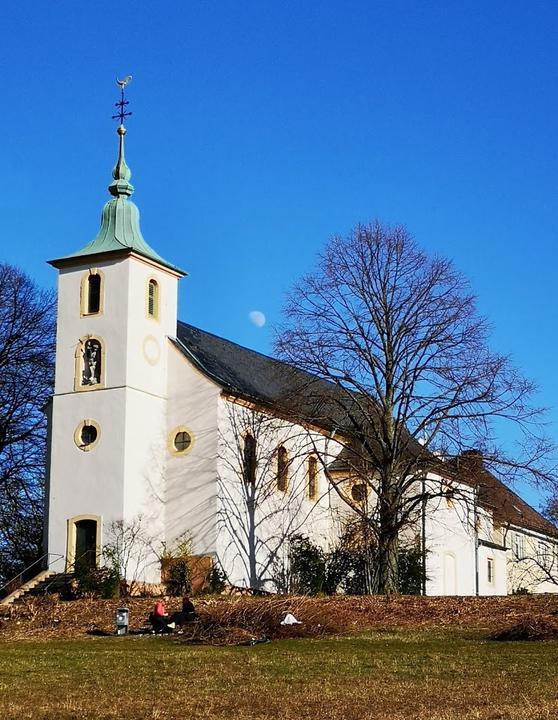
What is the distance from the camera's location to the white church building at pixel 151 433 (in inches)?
Answer: 1543

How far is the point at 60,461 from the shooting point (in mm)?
40312

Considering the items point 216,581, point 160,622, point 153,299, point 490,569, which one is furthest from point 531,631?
point 490,569

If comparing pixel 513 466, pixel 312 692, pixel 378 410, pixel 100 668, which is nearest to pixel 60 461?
pixel 378 410

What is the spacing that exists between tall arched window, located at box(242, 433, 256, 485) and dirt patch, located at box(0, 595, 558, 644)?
32.2ft

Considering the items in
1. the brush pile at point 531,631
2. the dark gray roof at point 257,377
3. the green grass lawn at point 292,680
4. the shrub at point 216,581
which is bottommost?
the green grass lawn at point 292,680

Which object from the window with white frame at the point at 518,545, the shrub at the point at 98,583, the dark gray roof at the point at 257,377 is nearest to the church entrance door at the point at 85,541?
the shrub at the point at 98,583

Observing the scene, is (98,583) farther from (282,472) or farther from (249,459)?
(282,472)

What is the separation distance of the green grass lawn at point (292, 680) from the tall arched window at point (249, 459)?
17741 mm

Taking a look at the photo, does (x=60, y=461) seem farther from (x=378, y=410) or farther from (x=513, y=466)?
(x=513, y=466)

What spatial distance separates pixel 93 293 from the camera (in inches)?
1642

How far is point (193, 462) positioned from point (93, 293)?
6.94m

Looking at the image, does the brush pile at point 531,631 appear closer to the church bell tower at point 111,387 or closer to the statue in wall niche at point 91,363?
the church bell tower at point 111,387

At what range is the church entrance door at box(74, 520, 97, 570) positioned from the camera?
38.4 metres

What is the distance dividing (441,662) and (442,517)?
3070 cm
